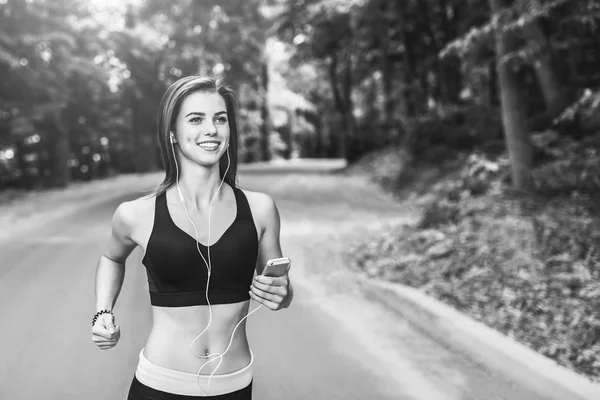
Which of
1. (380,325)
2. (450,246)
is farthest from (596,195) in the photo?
(380,325)

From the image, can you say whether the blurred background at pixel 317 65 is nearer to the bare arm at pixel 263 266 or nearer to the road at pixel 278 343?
the road at pixel 278 343

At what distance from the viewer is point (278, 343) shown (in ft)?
21.9

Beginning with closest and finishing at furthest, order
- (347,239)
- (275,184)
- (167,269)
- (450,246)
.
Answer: (167,269) → (450,246) → (347,239) → (275,184)

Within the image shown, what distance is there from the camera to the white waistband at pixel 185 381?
2.28 metres

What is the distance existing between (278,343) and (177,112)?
15.4 feet

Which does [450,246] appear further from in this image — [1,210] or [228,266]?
[1,210]

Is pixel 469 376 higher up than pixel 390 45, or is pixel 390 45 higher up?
pixel 390 45

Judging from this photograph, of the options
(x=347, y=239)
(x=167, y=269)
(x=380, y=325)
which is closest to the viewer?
(x=167, y=269)

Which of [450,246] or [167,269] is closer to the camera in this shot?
[167,269]

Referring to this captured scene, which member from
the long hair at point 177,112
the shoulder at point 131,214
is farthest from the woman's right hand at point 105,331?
the long hair at point 177,112

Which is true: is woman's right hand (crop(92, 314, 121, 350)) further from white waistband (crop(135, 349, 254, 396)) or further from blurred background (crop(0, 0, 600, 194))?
blurred background (crop(0, 0, 600, 194))

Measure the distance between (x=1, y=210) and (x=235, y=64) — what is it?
20.9 meters

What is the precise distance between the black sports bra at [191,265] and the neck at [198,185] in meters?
0.10

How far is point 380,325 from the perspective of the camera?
24.2 ft
